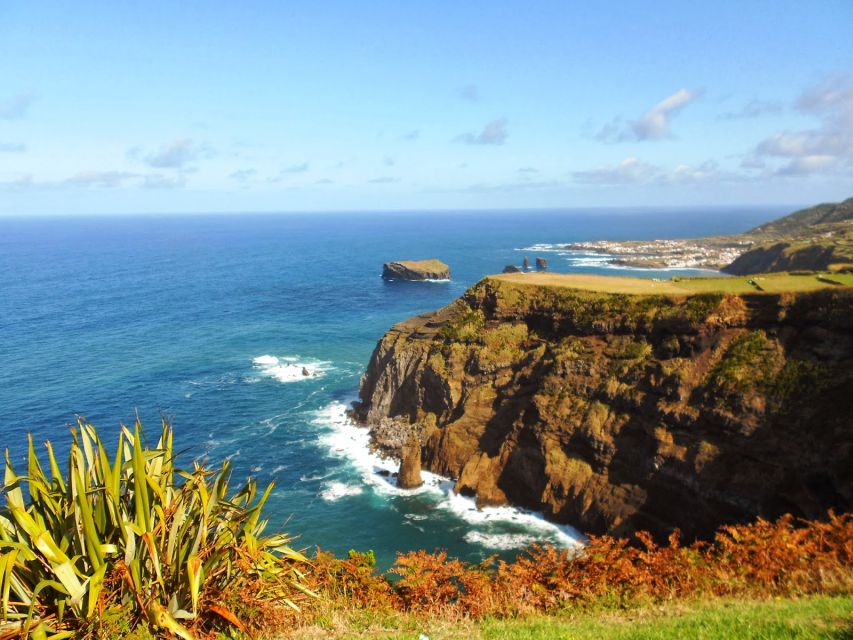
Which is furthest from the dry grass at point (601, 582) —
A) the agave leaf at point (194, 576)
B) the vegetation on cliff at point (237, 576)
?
the agave leaf at point (194, 576)

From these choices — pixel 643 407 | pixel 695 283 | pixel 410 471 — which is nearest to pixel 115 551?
pixel 643 407

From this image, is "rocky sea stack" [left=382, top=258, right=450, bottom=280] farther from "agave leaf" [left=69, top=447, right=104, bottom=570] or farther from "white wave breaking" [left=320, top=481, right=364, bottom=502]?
"agave leaf" [left=69, top=447, right=104, bottom=570]

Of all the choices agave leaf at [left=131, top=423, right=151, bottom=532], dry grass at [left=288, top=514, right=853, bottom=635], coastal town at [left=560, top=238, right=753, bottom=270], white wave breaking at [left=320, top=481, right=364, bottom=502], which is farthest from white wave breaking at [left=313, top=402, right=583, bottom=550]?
coastal town at [left=560, top=238, right=753, bottom=270]

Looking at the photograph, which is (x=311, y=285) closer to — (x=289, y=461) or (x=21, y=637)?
(x=289, y=461)

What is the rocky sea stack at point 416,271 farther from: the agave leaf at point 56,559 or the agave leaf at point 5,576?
the agave leaf at point 5,576

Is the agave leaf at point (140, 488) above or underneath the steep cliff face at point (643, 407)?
above
